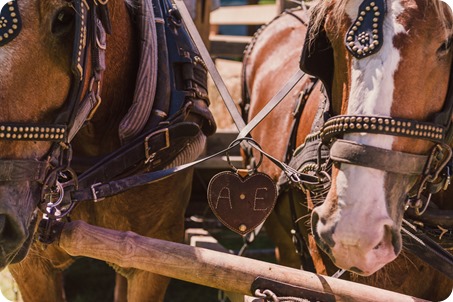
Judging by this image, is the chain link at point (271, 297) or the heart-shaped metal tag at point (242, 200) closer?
the chain link at point (271, 297)

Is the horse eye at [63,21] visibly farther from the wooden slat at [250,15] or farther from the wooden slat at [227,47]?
the wooden slat at [250,15]

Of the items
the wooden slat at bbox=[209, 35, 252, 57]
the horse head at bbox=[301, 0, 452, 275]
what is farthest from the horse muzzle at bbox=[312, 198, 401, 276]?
the wooden slat at bbox=[209, 35, 252, 57]

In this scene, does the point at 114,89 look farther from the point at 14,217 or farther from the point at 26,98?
the point at 14,217

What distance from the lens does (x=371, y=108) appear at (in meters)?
2.10

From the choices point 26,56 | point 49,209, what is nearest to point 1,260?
point 49,209

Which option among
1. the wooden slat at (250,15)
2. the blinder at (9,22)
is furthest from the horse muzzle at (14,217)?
the wooden slat at (250,15)

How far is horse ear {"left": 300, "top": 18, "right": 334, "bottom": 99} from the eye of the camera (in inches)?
98.2

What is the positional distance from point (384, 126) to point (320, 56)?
1.69 ft

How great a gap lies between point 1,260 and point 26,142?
0.35m

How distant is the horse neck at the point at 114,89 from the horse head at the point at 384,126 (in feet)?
3.15

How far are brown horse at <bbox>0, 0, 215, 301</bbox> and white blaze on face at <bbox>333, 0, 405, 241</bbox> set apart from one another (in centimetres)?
83

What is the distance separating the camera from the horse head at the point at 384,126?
2068mm

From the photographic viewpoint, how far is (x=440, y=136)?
2.14 metres

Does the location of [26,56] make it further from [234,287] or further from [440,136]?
[440,136]
